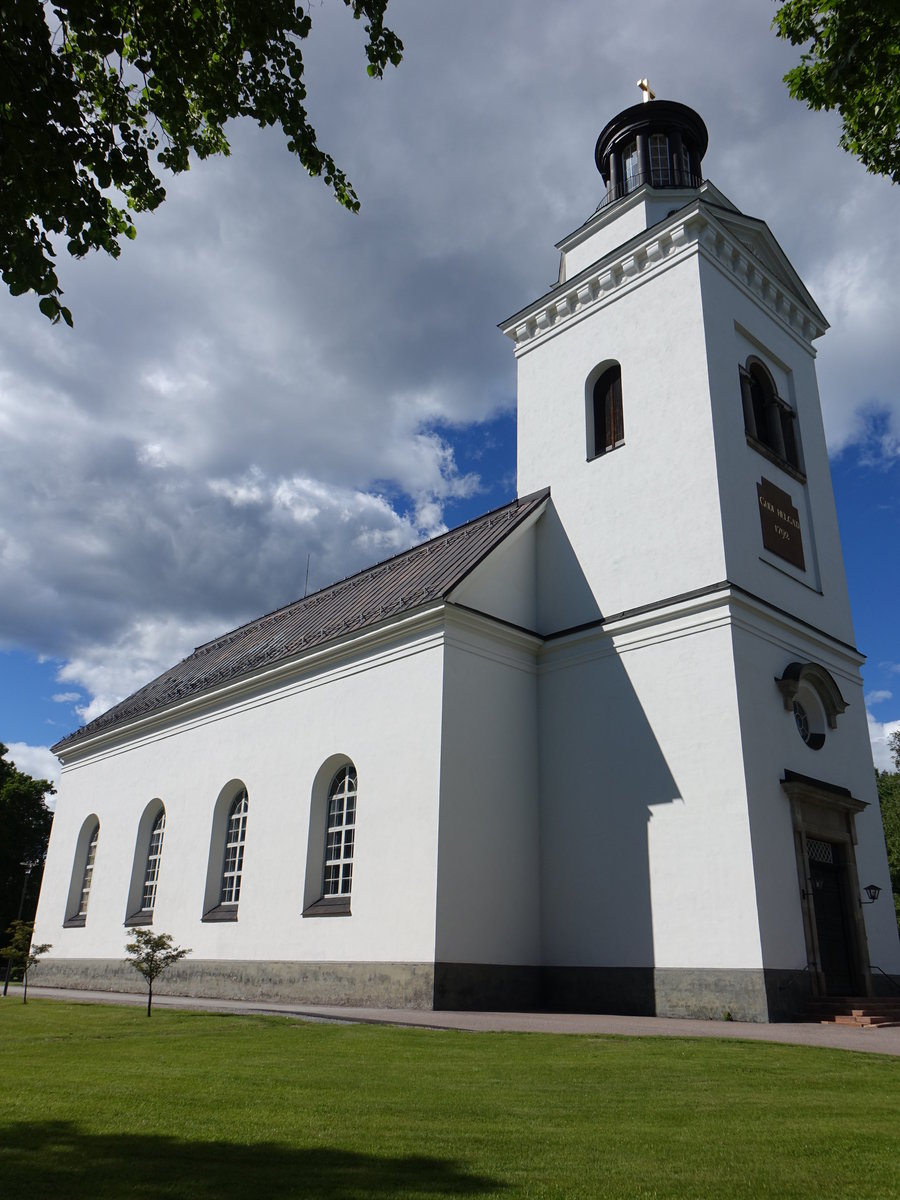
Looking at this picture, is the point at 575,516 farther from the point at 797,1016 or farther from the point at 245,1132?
the point at 245,1132

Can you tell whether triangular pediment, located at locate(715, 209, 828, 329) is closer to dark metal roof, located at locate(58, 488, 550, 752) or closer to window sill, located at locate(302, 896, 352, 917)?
dark metal roof, located at locate(58, 488, 550, 752)

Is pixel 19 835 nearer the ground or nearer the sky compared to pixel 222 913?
nearer the sky

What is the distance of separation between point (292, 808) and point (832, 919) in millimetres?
11121

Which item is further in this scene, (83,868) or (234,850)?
(83,868)

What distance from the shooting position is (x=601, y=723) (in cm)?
1825

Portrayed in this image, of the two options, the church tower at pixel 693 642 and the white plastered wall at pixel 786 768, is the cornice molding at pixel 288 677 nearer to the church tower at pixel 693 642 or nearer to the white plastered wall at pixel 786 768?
the church tower at pixel 693 642

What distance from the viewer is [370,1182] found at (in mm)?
4707

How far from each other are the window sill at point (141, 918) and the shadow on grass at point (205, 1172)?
20.0 meters

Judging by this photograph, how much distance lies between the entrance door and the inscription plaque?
19.4 feet

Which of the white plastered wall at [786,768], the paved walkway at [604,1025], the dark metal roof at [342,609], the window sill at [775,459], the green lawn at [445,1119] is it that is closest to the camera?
the green lawn at [445,1119]

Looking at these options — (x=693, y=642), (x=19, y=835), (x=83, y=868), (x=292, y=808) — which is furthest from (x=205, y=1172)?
(x=19, y=835)

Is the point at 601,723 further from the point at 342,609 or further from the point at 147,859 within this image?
the point at 147,859

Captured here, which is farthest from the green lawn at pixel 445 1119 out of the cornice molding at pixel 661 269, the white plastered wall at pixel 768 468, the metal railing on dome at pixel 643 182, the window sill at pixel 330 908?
the metal railing on dome at pixel 643 182

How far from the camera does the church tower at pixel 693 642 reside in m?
15.7
